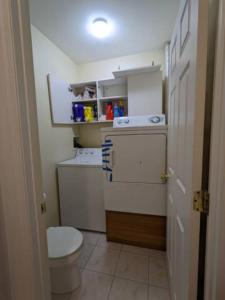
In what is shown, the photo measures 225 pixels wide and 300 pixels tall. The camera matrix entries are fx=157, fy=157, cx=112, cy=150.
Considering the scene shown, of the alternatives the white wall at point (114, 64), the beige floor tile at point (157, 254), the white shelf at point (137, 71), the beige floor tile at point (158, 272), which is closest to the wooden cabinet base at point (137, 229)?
the beige floor tile at point (157, 254)

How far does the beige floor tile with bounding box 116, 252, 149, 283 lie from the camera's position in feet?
4.94

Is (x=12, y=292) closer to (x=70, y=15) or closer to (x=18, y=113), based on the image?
(x=18, y=113)

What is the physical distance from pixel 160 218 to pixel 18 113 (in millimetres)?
1716

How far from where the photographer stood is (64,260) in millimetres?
1231

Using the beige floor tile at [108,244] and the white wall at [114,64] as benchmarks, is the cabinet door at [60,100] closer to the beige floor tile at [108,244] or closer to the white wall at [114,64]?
the white wall at [114,64]

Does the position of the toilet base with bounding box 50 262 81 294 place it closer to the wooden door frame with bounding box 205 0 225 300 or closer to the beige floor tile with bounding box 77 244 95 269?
the beige floor tile with bounding box 77 244 95 269

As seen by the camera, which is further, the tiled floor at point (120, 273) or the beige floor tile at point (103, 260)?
the beige floor tile at point (103, 260)

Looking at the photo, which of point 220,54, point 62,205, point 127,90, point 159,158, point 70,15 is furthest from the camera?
point 127,90

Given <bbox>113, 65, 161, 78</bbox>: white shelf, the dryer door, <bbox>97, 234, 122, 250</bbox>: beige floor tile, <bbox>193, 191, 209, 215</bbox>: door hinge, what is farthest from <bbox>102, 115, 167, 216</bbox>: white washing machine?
<bbox>193, 191, 209, 215</bbox>: door hinge

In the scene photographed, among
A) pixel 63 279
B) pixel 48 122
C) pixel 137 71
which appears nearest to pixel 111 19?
pixel 137 71

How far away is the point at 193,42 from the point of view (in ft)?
2.08

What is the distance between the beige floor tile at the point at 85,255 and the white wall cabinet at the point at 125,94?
5.37 ft

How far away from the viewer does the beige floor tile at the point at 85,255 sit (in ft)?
5.43

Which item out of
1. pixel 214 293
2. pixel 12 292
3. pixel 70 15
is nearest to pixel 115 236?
pixel 12 292
